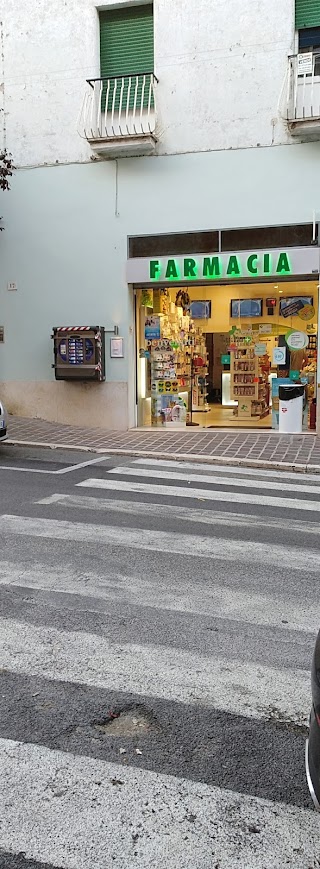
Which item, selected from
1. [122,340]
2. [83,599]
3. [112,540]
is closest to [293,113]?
[122,340]

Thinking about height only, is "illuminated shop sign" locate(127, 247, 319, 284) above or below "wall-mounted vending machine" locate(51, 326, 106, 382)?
above

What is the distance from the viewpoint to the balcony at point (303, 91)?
12.1 metres

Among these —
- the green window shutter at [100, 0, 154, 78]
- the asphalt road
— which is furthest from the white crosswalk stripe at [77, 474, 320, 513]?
the green window shutter at [100, 0, 154, 78]

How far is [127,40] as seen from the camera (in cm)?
1334

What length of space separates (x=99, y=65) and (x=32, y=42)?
1528 millimetres

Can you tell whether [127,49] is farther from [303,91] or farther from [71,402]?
[71,402]

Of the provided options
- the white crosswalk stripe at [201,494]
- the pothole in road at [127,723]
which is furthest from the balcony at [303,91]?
the pothole in road at [127,723]

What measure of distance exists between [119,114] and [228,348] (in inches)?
207

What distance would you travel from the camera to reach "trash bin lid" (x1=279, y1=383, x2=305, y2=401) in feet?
42.8

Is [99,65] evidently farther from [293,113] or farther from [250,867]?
[250,867]

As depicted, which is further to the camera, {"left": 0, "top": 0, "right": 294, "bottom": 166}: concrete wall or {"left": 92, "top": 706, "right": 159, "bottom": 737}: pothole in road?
{"left": 0, "top": 0, "right": 294, "bottom": 166}: concrete wall

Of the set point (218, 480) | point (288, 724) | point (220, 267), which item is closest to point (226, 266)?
point (220, 267)

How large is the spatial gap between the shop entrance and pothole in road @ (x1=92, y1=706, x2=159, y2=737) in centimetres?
1057

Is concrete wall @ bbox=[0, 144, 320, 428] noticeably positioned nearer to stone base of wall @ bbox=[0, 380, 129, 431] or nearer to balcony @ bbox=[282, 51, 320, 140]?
stone base of wall @ bbox=[0, 380, 129, 431]
